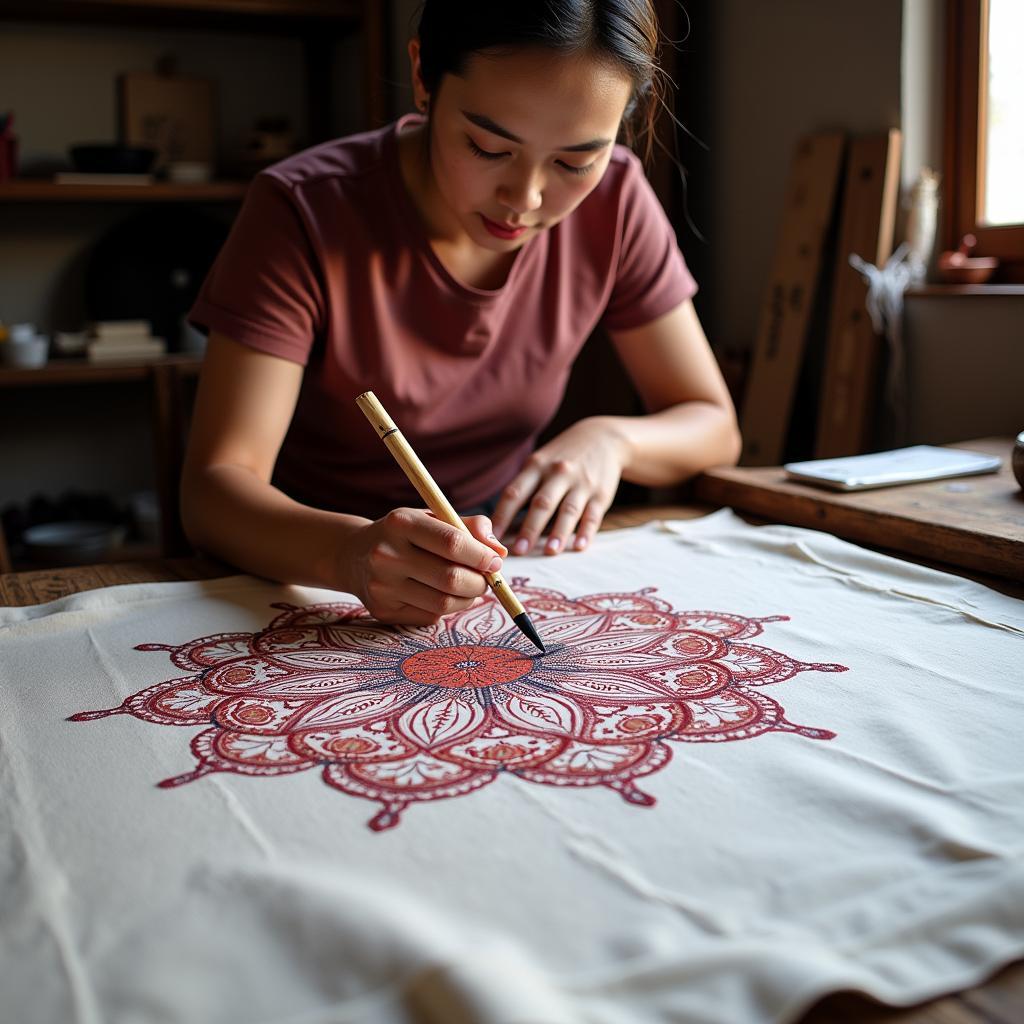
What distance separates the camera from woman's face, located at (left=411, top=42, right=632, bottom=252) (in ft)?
3.46

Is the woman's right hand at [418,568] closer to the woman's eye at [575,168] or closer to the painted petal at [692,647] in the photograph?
the painted petal at [692,647]

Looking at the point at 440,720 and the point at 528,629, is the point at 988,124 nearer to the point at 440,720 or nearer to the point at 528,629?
the point at 528,629

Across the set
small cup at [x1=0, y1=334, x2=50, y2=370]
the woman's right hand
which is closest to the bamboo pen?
the woman's right hand

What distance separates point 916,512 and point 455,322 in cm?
64

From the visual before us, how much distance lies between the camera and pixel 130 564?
124cm

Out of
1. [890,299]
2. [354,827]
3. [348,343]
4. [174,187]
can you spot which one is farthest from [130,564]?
[174,187]

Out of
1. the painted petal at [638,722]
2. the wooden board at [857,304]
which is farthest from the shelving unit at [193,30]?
the painted petal at [638,722]

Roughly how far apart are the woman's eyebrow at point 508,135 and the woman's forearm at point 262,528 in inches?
16.6

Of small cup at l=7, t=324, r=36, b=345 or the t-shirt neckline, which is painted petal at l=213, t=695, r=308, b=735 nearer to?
the t-shirt neckline

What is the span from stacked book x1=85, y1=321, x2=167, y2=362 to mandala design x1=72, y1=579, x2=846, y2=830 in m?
2.47

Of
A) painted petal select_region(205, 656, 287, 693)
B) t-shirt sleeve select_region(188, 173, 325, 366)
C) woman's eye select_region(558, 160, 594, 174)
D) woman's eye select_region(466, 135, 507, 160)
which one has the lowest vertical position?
painted petal select_region(205, 656, 287, 693)

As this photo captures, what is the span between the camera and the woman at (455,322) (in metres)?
1.06

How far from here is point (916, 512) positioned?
1183 millimetres

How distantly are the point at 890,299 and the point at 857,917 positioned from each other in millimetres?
1816
